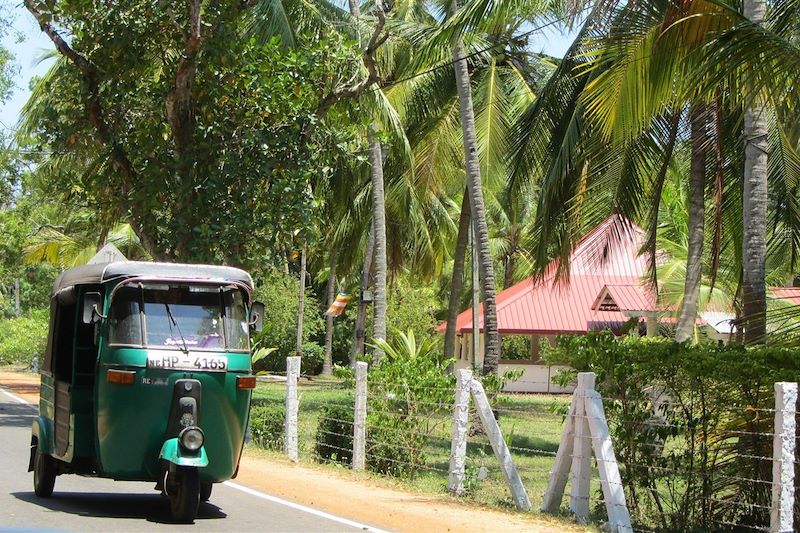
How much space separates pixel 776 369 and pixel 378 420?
21.7 feet

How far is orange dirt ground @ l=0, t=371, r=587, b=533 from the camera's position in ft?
36.4

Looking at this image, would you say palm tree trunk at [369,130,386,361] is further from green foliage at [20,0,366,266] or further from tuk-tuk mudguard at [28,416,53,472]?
tuk-tuk mudguard at [28,416,53,472]

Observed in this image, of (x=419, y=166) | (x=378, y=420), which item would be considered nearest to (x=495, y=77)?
(x=419, y=166)

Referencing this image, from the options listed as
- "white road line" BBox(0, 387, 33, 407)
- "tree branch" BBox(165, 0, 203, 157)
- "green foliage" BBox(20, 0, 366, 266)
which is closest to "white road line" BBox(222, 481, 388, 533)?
"green foliage" BBox(20, 0, 366, 266)

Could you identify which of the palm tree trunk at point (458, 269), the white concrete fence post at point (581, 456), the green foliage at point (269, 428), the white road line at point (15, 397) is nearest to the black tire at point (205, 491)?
the white concrete fence post at point (581, 456)

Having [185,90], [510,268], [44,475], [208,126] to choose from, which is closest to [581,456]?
[44,475]

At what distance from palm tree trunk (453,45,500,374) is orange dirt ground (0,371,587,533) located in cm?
701

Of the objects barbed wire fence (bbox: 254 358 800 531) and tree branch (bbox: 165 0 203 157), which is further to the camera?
tree branch (bbox: 165 0 203 157)

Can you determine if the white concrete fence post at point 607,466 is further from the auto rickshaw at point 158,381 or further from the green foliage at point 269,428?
the green foliage at point 269,428

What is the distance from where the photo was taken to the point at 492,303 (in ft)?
74.3

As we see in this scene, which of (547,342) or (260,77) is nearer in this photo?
(260,77)

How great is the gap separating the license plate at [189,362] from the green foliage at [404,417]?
4.68m

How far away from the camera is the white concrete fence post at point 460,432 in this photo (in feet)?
42.7

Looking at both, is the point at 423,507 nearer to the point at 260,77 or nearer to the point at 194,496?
the point at 194,496
